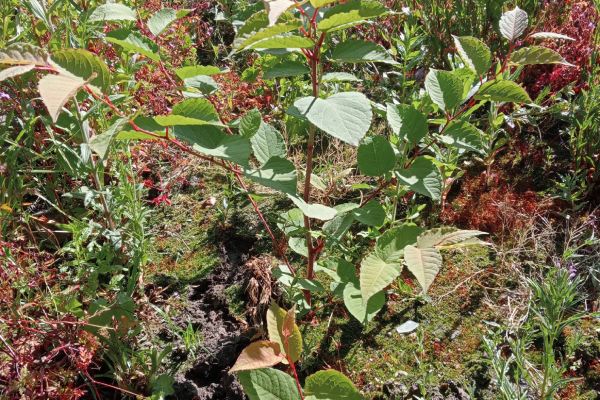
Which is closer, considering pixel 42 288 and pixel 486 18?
pixel 42 288

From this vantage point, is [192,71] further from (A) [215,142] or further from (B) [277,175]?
(B) [277,175]

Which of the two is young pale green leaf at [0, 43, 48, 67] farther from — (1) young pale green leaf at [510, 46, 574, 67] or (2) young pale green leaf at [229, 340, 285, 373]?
(1) young pale green leaf at [510, 46, 574, 67]

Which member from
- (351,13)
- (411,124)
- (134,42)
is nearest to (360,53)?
(351,13)

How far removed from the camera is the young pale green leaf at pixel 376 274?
1523 millimetres

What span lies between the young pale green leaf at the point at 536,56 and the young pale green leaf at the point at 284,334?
973mm

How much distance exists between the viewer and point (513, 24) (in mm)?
1681

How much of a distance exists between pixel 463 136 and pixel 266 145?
0.58 m

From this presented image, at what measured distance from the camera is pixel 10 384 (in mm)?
1841

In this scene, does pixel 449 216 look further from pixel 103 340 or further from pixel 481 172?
pixel 103 340

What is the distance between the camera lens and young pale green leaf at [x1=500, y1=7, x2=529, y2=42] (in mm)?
1667

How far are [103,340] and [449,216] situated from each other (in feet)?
5.10

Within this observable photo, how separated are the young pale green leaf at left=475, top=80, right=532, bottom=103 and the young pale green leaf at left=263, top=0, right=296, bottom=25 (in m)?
0.66

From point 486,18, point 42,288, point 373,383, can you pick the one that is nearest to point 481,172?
point 486,18

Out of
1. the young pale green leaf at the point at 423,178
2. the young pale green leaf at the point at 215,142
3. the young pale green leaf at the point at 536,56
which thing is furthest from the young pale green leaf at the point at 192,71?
the young pale green leaf at the point at 536,56
